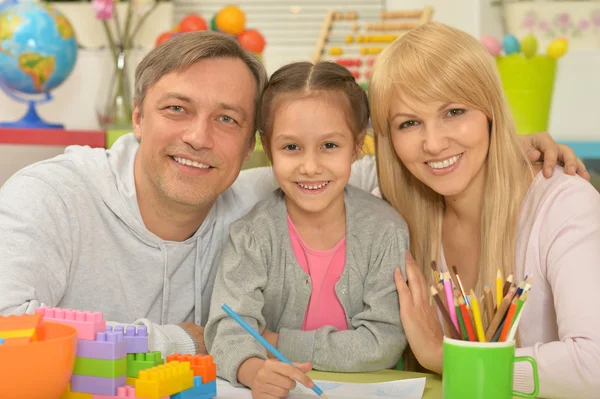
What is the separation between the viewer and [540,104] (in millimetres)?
2482

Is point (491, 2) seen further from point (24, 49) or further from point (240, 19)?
point (24, 49)

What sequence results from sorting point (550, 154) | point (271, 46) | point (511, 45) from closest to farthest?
point (550, 154), point (511, 45), point (271, 46)

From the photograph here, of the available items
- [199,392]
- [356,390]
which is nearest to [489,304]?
[356,390]

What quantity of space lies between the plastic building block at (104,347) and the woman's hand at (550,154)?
82cm

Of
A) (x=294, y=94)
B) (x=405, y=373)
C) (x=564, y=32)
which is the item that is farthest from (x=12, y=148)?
(x=564, y=32)

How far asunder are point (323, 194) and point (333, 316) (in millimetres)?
216

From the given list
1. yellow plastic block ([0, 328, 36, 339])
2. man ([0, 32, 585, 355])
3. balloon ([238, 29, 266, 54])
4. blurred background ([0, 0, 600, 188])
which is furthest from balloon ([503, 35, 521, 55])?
yellow plastic block ([0, 328, 36, 339])

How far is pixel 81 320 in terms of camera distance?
0.88m

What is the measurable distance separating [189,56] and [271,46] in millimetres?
1648

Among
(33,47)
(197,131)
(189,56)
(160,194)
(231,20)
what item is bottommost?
(160,194)

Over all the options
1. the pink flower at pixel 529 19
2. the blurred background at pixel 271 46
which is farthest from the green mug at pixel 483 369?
the pink flower at pixel 529 19

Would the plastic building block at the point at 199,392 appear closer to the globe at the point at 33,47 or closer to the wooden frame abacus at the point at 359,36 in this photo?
the globe at the point at 33,47

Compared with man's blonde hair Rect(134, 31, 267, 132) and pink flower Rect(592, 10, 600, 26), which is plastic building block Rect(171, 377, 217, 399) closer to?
man's blonde hair Rect(134, 31, 267, 132)

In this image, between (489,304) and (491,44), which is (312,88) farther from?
(491,44)
